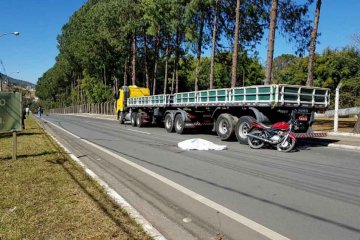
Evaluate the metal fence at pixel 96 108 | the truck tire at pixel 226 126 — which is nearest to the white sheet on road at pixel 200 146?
the truck tire at pixel 226 126

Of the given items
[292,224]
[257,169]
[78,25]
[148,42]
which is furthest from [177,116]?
[78,25]

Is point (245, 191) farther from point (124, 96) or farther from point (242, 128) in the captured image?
point (124, 96)

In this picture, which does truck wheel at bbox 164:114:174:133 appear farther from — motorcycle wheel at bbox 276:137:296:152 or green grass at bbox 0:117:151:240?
green grass at bbox 0:117:151:240

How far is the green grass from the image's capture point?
4.61 meters

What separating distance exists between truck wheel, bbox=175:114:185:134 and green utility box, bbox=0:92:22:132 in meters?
10.8

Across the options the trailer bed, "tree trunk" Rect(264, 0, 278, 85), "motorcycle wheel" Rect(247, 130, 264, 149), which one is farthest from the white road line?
"tree trunk" Rect(264, 0, 278, 85)

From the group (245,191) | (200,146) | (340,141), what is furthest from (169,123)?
(245,191)

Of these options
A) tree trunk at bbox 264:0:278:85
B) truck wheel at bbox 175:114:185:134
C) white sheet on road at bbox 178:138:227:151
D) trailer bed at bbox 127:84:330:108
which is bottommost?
white sheet on road at bbox 178:138:227:151

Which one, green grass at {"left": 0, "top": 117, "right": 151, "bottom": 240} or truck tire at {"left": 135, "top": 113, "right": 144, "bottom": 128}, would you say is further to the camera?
truck tire at {"left": 135, "top": 113, "right": 144, "bottom": 128}

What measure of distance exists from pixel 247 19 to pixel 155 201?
91.7ft

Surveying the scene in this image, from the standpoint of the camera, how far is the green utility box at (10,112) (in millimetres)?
9875

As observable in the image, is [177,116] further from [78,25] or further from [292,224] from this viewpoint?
[78,25]

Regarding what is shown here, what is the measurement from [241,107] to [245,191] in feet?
28.2

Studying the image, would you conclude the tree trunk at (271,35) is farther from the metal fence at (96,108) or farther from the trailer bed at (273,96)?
the metal fence at (96,108)
